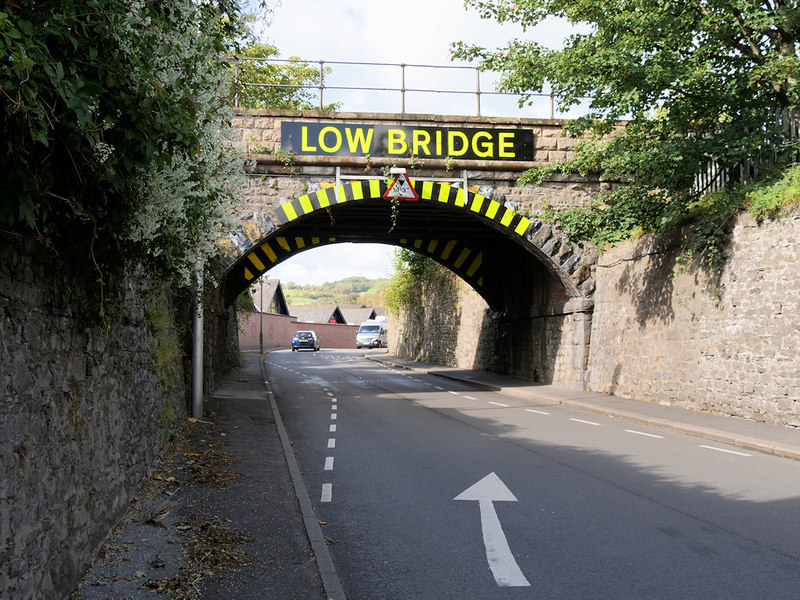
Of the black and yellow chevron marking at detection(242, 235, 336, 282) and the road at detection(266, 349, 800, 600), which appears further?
the black and yellow chevron marking at detection(242, 235, 336, 282)

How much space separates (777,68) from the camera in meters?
12.0

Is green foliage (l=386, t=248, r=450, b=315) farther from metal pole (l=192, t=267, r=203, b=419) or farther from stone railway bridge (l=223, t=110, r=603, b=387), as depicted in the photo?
metal pole (l=192, t=267, r=203, b=419)

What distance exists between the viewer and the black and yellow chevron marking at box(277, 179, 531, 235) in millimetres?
17688

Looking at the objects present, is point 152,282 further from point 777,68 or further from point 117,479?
point 777,68

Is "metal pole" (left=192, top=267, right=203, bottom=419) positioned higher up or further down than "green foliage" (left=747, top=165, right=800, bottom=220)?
further down

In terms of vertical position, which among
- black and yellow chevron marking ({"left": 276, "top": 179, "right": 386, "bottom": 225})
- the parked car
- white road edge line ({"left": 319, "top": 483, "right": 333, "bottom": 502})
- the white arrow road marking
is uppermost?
black and yellow chevron marking ({"left": 276, "top": 179, "right": 386, "bottom": 225})

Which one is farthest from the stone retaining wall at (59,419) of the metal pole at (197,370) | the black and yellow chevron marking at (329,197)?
the black and yellow chevron marking at (329,197)

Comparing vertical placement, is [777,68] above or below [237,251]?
above

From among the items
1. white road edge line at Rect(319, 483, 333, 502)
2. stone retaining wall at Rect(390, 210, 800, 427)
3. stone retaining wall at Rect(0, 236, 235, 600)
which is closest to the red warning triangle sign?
stone retaining wall at Rect(390, 210, 800, 427)

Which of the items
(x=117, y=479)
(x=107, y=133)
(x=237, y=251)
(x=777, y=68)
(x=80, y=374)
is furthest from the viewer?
(x=237, y=251)

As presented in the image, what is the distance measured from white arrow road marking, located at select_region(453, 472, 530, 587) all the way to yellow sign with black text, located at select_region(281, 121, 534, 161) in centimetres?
1185

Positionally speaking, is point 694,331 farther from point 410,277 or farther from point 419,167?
point 410,277

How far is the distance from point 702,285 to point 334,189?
9.28 meters

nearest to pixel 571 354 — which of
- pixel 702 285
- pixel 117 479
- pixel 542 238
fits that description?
pixel 542 238
